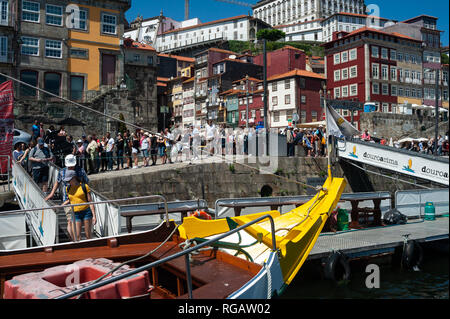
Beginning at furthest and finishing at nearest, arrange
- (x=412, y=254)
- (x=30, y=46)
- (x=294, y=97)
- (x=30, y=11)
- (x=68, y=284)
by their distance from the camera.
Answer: (x=294, y=97) → (x=30, y=46) → (x=30, y=11) → (x=412, y=254) → (x=68, y=284)

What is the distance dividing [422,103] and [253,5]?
89197 mm

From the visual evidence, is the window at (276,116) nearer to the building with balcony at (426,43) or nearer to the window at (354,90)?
the window at (354,90)

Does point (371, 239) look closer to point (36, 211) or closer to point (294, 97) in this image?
point (36, 211)

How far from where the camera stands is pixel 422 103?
51.9 meters

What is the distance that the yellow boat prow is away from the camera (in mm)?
5242

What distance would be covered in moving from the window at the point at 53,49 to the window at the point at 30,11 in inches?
69.1

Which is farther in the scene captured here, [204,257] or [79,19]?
[79,19]

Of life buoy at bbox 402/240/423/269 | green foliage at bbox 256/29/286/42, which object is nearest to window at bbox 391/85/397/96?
green foliage at bbox 256/29/286/42

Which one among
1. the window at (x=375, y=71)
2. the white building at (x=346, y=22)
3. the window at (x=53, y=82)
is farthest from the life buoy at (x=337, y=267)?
the white building at (x=346, y=22)

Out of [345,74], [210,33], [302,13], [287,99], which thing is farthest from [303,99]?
[302,13]

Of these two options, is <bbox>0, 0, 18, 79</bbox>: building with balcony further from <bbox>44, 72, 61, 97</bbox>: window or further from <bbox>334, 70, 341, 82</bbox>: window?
<bbox>334, 70, 341, 82</bbox>: window

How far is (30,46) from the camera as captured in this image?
27.2 m

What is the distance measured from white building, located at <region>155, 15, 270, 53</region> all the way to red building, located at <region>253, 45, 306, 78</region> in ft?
109

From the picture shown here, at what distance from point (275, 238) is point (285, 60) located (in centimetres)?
5160
